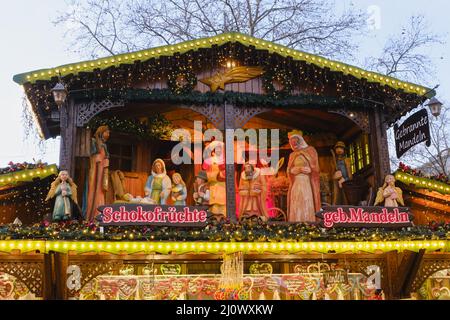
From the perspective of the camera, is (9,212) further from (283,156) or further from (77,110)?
(283,156)

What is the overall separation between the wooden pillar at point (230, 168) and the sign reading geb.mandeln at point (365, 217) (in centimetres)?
193

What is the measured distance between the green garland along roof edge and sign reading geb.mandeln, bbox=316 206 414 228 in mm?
3336

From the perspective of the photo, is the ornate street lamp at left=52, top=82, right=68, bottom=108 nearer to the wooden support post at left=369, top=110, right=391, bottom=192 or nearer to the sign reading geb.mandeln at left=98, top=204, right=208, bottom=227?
the sign reading geb.mandeln at left=98, top=204, right=208, bottom=227

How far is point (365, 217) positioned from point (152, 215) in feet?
15.6

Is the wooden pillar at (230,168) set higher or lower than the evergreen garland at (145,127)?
lower

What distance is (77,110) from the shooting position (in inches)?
545

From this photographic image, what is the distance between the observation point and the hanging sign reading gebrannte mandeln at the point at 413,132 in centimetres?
1386

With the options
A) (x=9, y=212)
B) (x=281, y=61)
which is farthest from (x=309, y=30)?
(x=9, y=212)

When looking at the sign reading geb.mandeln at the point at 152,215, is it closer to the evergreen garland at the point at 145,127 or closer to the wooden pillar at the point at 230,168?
the wooden pillar at the point at 230,168

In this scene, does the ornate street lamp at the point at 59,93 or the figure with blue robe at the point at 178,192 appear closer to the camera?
the ornate street lamp at the point at 59,93

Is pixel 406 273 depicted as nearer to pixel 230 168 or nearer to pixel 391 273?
pixel 391 273

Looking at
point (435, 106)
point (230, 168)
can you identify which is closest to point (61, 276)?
point (230, 168)

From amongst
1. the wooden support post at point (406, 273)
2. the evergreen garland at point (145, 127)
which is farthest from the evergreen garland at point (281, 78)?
the wooden support post at point (406, 273)

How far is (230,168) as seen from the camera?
44.8ft
